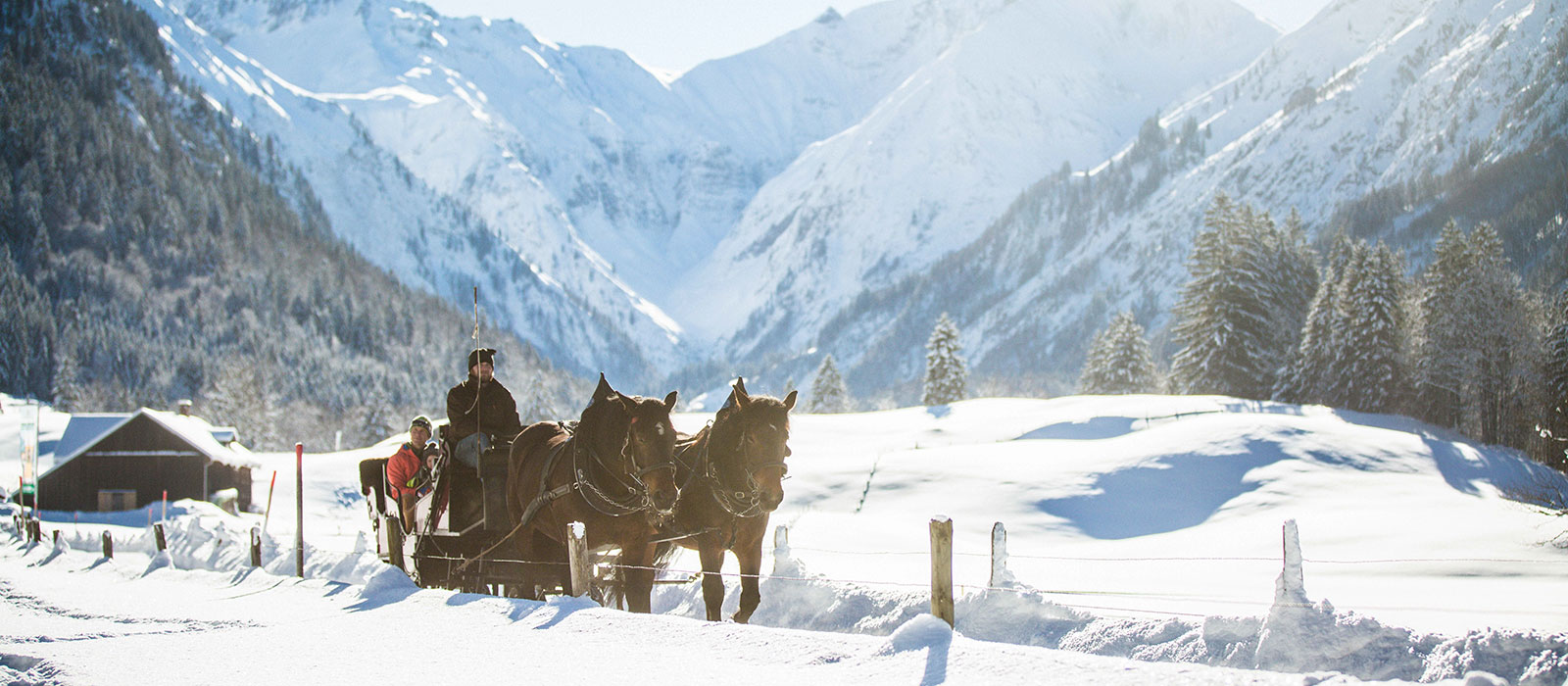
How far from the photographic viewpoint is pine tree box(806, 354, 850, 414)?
2963 inches

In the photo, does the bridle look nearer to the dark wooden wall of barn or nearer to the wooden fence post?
the wooden fence post

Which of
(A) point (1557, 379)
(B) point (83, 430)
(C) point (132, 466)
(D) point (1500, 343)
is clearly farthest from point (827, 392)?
(A) point (1557, 379)

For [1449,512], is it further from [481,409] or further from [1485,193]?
[1485,193]

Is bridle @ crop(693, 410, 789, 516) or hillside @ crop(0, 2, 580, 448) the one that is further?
hillside @ crop(0, 2, 580, 448)

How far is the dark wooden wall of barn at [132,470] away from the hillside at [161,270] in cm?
4116

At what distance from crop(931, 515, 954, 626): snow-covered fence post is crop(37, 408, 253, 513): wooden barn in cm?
4901

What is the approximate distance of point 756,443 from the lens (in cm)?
1022

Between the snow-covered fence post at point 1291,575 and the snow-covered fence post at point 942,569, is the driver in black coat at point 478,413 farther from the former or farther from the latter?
the snow-covered fence post at point 1291,575

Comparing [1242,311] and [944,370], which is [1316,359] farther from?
[944,370]

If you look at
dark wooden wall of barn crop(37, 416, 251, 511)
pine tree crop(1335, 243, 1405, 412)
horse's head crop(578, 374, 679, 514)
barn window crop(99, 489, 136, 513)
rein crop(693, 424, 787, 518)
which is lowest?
barn window crop(99, 489, 136, 513)

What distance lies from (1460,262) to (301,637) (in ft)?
156

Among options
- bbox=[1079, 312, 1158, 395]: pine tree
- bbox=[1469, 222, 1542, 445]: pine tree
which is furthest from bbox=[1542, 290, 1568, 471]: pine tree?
bbox=[1079, 312, 1158, 395]: pine tree

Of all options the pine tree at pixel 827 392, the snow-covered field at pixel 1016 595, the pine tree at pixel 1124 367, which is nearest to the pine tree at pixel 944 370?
the pine tree at pixel 1124 367

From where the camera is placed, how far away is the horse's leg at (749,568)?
1074 centimetres
